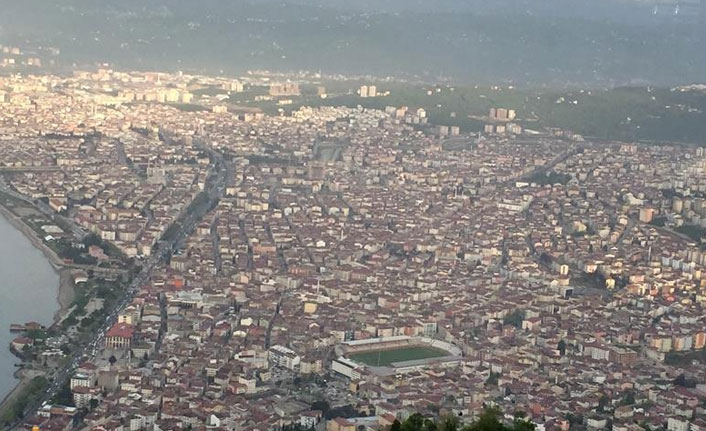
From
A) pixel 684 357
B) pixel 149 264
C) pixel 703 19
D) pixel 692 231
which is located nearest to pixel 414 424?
pixel 684 357

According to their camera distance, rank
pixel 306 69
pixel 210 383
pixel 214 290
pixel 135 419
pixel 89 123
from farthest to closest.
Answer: pixel 306 69 → pixel 89 123 → pixel 214 290 → pixel 210 383 → pixel 135 419

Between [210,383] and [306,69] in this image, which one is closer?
[210,383]

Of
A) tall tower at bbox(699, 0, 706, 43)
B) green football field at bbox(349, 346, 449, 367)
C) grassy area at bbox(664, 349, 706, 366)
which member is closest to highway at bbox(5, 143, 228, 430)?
green football field at bbox(349, 346, 449, 367)

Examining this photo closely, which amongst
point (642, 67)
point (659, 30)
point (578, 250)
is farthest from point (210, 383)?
point (642, 67)

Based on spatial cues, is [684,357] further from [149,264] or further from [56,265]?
[56,265]

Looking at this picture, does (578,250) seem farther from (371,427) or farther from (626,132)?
(626,132)

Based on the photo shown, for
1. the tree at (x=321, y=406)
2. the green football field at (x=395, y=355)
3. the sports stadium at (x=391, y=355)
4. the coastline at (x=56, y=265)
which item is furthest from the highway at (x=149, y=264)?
the green football field at (x=395, y=355)

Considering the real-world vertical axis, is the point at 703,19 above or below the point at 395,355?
above
